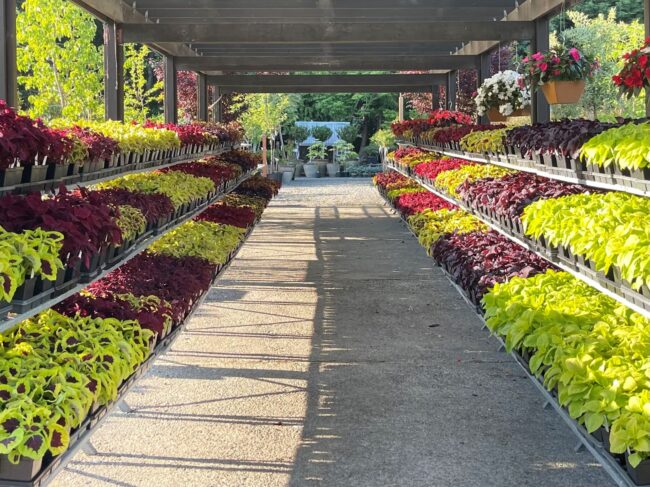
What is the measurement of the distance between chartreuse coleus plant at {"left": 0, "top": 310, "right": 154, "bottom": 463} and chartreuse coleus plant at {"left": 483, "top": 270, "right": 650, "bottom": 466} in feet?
6.27

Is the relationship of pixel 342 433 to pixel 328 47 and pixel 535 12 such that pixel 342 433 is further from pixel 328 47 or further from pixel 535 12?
pixel 328 47

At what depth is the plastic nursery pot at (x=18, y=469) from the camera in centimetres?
284

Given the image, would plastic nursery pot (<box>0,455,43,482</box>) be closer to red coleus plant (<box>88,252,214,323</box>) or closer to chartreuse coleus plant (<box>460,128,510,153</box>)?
red coleus plant (<box>88,252,214,323</box>)

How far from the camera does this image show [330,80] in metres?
17.2

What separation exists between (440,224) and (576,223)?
5.27 m

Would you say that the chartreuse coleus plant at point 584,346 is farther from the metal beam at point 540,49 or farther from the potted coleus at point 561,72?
the metal beam at point 540,49

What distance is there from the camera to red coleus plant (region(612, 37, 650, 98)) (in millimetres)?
4195

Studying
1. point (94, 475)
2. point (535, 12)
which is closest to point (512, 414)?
point (94, 475)

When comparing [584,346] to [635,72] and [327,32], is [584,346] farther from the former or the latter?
[327,32]

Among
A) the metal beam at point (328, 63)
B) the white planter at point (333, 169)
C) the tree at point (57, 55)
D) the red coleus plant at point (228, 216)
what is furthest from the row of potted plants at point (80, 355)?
the white planter at point (333, 169)

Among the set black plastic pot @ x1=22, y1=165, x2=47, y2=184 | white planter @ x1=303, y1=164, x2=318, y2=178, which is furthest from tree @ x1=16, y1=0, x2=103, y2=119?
white planter @ x1=303, y1=164, x2=318, y2=178

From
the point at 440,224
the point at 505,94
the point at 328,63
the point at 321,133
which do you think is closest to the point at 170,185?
the point at 440,224

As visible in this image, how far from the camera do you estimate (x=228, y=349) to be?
273 inches

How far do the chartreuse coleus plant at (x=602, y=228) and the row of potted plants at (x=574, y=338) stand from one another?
352 mm
